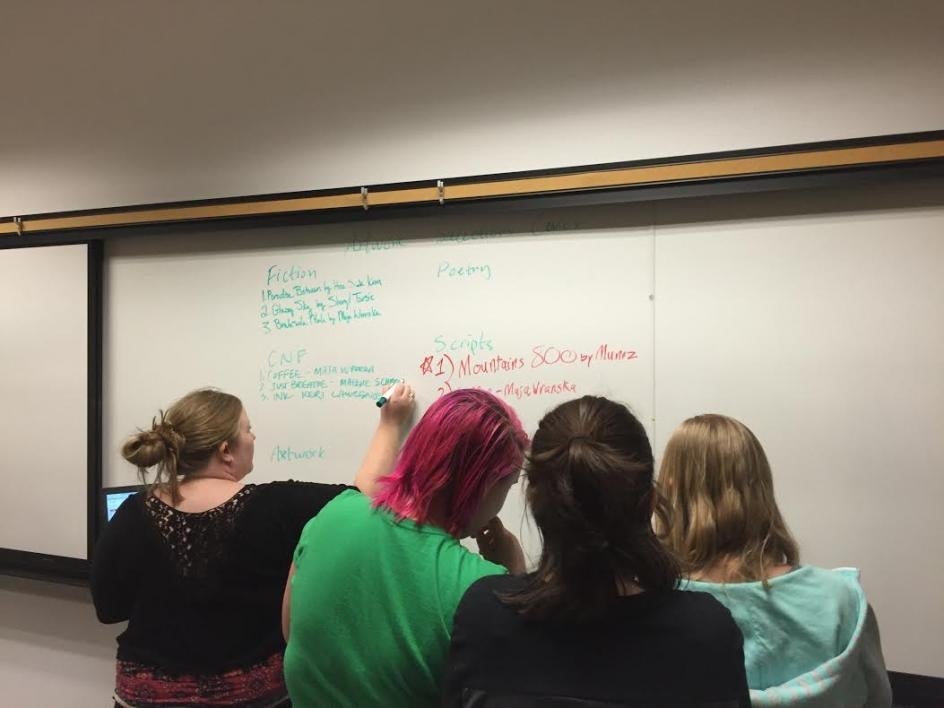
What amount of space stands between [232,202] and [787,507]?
1.83 metres

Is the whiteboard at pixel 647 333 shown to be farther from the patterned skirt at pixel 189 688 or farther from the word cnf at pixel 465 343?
the patterned skirt at pixel 189 688

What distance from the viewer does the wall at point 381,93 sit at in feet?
4.94

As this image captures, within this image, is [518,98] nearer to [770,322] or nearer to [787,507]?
[770,322]

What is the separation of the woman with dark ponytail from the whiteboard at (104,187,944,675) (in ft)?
2.90

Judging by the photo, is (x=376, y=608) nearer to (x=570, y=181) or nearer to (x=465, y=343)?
(x=465, y=343)

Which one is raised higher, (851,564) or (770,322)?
(770,322)

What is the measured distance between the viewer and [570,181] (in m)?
1.63

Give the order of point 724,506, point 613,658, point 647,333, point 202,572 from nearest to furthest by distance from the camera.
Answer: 1. point 613,658
2. point 724,506
3. point 202,572
4. point 647,333

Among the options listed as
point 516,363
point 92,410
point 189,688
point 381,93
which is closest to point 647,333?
point 516,363

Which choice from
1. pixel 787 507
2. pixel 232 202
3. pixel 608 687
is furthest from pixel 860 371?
pixel 232 202

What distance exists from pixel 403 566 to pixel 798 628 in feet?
2.04

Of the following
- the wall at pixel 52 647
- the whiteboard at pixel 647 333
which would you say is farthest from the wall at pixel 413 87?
the wall at pixel 52 647

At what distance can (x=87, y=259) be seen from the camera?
2.19 meters

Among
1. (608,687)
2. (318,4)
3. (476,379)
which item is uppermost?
(318,4)
